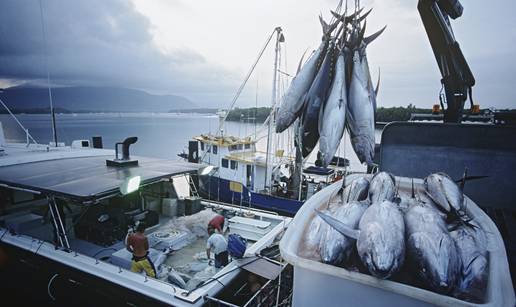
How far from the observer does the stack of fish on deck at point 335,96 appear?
11.8 feet

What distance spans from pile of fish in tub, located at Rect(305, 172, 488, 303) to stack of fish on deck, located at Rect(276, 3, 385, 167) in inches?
55.3

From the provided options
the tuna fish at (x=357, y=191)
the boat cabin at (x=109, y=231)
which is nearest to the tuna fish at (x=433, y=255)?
the tuna fish at (x=357, y=191)

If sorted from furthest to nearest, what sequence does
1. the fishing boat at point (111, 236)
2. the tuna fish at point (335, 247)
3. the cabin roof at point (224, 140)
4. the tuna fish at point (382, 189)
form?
the cabin roof at point (224, 140) → the fishing boat at point (111, 236) → the tuna fish at point (382, 189) → the tuna fish at point (335, 247)

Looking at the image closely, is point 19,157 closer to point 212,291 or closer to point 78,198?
point 78,198

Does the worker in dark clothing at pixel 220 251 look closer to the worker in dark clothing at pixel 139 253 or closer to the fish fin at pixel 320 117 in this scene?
the worker in dark clothing at pixel 139 253

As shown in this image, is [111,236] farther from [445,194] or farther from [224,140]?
[224,140]

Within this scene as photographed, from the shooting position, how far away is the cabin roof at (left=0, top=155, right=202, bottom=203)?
512 centimetres

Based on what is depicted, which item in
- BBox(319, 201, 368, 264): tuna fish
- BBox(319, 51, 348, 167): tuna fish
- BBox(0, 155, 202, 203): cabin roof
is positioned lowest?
BBox(0, 155, 202, 203): cabin roof

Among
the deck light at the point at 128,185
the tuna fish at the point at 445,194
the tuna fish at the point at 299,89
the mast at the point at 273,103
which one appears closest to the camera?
the tuna fish at the point at 445,194

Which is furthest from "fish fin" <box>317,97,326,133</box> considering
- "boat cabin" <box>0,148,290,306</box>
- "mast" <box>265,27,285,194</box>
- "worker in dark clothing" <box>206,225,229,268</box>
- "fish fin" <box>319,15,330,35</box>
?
"mast" <box>265,27,285,194</box>

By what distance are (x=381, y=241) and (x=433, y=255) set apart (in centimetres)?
36

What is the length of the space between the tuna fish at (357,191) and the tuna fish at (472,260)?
3.00ft

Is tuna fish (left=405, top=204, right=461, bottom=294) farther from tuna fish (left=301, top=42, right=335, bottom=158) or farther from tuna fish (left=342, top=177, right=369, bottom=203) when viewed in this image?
tuna fish (left=301, top=42, right=335, bottom=158)

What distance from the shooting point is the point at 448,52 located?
5605mm
